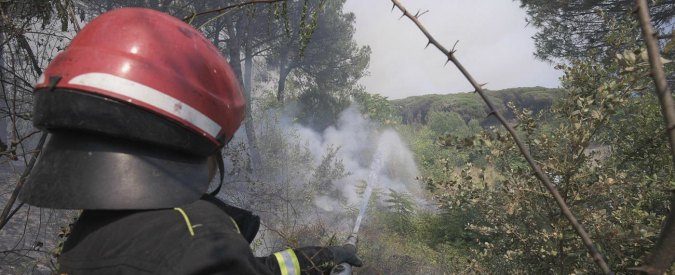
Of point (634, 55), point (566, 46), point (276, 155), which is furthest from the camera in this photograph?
point (276, 155)

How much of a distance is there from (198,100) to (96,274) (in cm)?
51

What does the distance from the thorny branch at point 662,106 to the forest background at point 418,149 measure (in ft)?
0.22

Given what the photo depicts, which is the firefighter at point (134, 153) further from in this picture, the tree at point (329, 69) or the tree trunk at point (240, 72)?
the tree at point (329, 69)

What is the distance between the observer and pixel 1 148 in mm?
2350

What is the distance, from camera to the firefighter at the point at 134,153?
3.11ft

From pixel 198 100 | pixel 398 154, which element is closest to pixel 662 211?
pixel 198 100

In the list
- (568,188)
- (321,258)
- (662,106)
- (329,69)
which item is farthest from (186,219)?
(329,69)

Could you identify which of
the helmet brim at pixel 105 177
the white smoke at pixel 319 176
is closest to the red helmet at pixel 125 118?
the helmet brim at pixel 105 177

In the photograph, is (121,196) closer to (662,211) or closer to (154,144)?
(154,144)

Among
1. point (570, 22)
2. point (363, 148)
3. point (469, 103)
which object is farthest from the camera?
point (469, 103)

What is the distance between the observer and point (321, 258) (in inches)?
65.0

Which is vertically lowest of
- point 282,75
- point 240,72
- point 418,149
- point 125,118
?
point 418,149

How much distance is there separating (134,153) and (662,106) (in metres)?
1.08

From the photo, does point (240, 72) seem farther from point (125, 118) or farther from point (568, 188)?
point (125, 118)
